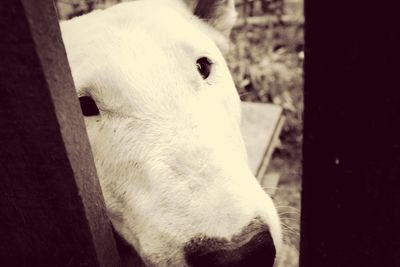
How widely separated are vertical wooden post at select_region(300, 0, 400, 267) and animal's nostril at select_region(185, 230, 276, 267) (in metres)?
0.36

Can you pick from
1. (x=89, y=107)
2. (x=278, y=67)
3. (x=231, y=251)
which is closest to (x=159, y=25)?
(x=89, y=107)

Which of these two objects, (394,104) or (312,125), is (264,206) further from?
(394,104)

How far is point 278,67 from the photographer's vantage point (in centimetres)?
596

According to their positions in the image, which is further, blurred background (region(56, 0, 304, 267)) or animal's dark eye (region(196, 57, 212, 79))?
blurred background (region(56, 0, 304, 267))

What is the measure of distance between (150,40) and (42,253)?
1105mm

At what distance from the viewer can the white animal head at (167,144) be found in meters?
1.48

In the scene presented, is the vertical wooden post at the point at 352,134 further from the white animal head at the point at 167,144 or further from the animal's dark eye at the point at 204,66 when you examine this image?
the animal's dark eye at the point at 204,66

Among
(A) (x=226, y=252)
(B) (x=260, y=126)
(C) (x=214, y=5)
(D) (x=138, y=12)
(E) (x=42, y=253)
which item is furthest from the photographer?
(B) (x=260, y=126)

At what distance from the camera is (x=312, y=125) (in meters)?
0.94

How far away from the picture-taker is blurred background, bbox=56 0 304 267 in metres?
4.19

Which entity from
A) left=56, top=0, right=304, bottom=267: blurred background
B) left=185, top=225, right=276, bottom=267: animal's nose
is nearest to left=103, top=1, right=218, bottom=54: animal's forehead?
left=185, top=225, right=276, bottom=267: animal's nose

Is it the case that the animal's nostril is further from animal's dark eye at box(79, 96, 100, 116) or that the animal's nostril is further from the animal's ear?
the animal's ear

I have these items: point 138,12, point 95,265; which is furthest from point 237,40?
point 95,265

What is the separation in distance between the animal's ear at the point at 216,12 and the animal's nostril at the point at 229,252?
5.20ft
